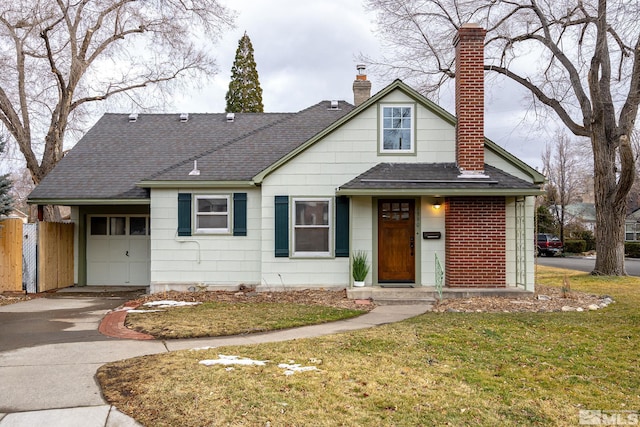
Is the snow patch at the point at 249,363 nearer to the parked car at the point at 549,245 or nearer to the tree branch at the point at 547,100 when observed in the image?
the tree branch at the point at 547,100

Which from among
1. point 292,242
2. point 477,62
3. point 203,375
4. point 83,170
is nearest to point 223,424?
point 203,375

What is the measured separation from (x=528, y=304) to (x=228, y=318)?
599 centimetres

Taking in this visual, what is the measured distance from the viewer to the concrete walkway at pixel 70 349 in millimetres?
4570

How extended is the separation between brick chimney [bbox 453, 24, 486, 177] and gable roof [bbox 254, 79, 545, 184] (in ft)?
1.38

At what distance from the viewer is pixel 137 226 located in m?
14.7

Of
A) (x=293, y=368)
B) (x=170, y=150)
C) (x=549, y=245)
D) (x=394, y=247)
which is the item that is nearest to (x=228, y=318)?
(x=293, y=368)

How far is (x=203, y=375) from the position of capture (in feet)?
17.8

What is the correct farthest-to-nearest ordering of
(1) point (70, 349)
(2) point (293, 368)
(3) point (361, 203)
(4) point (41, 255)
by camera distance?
(4) point (41, 255)
(3) point (361, 203)
(1) point (70, 349)
(2) point (293, 368)

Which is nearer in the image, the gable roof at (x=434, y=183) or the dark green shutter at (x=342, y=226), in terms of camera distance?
the gable roof at (x=434, y=183)

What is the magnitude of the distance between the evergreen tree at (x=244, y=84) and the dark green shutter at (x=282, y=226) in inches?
899

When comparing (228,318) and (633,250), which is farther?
(633,250)

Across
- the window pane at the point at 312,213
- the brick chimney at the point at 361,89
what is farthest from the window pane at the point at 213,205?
the brick chimney at the point at 361,89

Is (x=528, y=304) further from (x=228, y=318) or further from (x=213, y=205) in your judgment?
(x=213, y=205)

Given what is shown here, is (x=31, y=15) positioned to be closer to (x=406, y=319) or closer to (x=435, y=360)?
(x=406, y=319)
